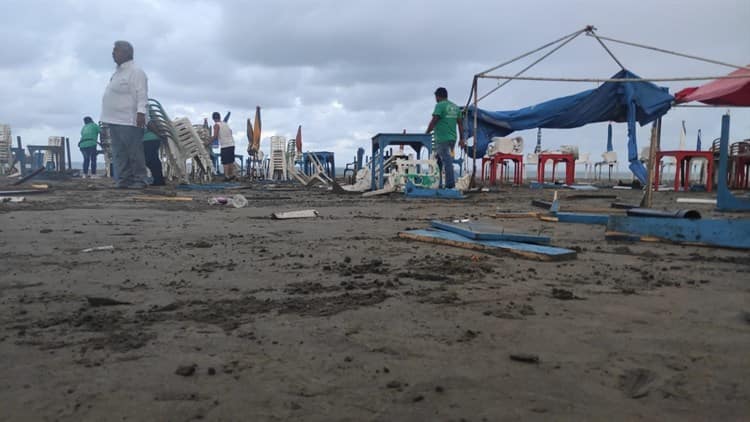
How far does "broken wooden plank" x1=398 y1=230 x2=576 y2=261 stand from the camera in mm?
3219

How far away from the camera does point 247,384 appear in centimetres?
142

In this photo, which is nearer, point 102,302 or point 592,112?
point 102,302

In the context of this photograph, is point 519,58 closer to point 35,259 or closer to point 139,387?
point 35,259

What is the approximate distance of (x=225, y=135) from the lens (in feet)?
47.8

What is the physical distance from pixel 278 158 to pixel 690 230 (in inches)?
614

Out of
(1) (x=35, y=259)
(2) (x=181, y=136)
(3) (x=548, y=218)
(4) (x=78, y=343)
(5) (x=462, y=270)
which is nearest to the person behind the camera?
(4) (x=78, y=343)

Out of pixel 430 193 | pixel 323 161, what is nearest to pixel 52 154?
pixel 323 161

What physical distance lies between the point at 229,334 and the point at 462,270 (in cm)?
143

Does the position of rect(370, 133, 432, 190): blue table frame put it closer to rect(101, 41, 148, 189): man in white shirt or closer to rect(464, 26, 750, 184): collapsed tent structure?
rect(464, 26, 750, 184): collapsed tent structure

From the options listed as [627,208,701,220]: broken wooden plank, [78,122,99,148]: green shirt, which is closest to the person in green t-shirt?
[627,208,701,220]: broken wooden plank

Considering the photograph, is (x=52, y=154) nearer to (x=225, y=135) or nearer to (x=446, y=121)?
(x=225, y=135)

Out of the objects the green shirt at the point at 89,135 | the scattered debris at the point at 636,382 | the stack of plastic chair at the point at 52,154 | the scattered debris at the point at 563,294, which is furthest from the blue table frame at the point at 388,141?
the stack of plastic chair at the point at 52,154

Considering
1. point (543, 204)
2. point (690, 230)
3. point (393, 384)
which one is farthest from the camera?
point (543, 204)

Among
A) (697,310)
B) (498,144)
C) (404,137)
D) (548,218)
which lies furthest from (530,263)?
(498,144)
